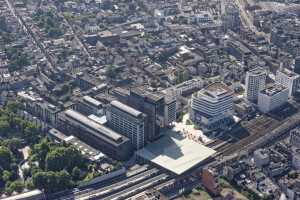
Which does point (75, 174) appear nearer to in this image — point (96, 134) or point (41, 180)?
point (41, 180)

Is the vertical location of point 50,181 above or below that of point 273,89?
below

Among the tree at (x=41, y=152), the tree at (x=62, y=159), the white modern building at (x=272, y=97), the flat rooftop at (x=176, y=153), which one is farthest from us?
the white modern building at (x=272, y=97)

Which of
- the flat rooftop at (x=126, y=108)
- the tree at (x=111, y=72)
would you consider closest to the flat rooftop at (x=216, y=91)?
the flat rooftop at (x=126, y=108)

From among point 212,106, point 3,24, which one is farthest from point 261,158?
point 3,24

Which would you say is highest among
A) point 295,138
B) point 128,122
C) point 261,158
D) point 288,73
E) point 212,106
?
point 128,122

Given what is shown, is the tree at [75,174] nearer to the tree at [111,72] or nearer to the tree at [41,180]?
the tree at [41,180]

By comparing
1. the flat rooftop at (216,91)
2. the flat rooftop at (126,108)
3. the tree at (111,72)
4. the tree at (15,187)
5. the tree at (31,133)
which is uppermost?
the flat rooftop at (126,108)

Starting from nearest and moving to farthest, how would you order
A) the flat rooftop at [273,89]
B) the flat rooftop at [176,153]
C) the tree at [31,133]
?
the flat rooftop at [176,153]
the tree at [31,133]
the flat rooftop at [273,89]
